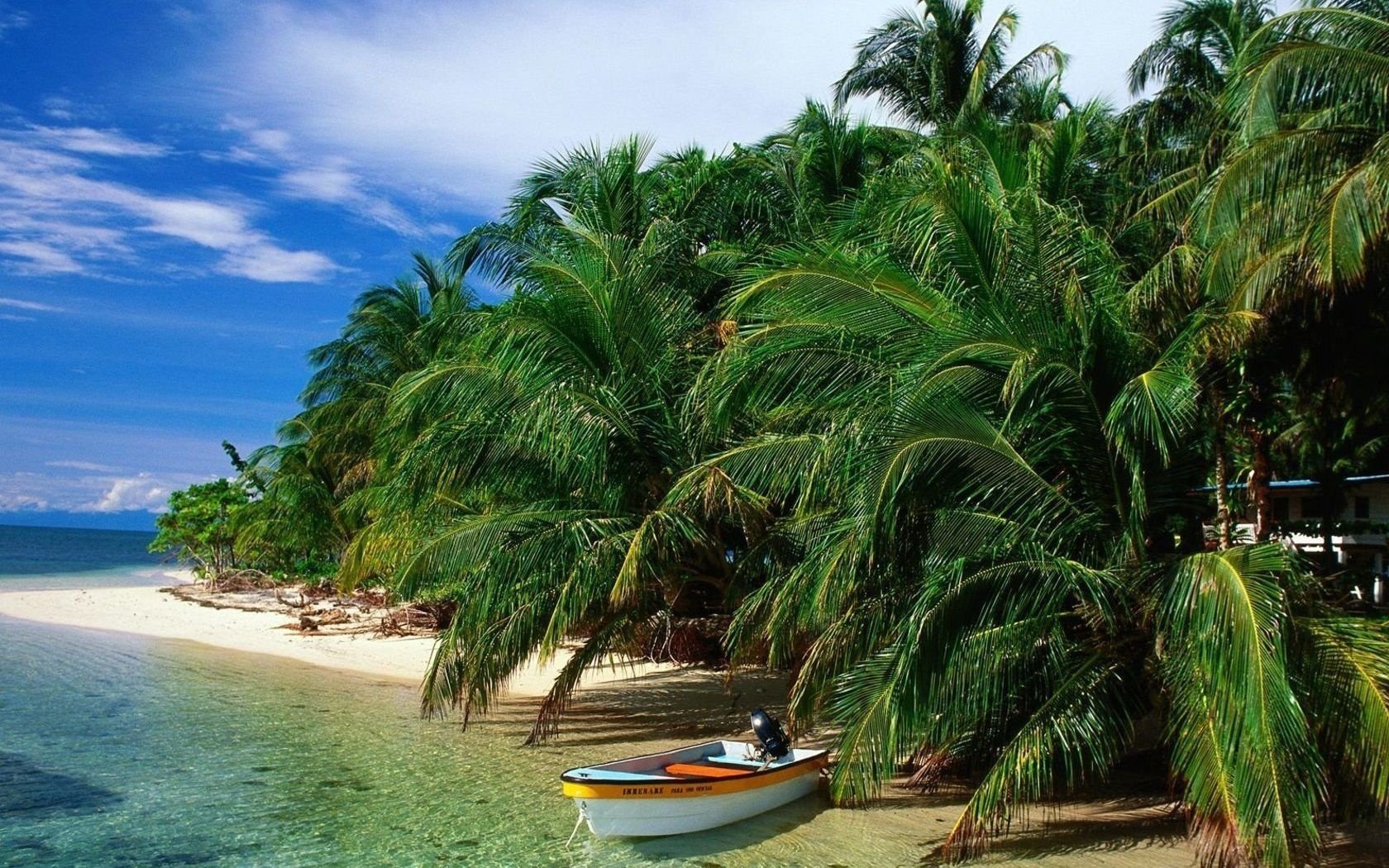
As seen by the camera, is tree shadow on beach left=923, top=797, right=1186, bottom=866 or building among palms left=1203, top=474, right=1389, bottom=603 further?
building among palms left=1203, top=474, right=1389, bottom=603

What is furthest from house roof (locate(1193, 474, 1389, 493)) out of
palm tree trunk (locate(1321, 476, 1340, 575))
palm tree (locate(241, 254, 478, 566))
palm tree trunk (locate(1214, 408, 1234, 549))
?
palm tree (locate(241, 254, 478, 566))

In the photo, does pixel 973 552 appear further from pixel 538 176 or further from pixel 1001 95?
pixel 1001 95

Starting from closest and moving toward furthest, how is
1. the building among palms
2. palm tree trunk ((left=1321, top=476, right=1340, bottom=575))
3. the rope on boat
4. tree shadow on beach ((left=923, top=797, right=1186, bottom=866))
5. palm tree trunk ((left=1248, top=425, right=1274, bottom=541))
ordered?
tree shadow on beach ((left=923, top=797, right=1186, bottom=866)) → the rope on boat → palm tree trunk ((left=1248, top=425, right=1274, bottom=541)) → palm tree trunk ((left=1321, top=476, right=1340, bottom=575)) → the building among palms

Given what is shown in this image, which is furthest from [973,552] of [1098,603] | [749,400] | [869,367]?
[749,400]

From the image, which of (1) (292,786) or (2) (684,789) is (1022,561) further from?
(1) (292,786)

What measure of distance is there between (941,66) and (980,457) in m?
20.7

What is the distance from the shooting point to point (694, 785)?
380 inches

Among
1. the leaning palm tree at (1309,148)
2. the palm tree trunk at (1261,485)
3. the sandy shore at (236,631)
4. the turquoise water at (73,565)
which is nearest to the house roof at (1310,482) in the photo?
the palm tree trunk at (1261,485)

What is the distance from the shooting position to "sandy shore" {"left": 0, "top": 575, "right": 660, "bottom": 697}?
772 inches

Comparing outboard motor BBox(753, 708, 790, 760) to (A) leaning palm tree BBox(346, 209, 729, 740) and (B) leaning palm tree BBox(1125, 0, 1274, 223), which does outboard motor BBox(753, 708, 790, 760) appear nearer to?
(A) leaning palm tree BBox(346, 209, 729, 740)

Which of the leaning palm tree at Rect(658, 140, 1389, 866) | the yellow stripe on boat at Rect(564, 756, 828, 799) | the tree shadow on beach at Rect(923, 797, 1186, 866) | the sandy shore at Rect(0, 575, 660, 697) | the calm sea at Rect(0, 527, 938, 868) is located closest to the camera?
the leaning palm tree at Rect(658, 140, 1389, 866)

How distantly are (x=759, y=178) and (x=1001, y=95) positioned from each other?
37.5 ft

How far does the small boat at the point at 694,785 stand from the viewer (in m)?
9.34

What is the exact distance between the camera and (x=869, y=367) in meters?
10.0
